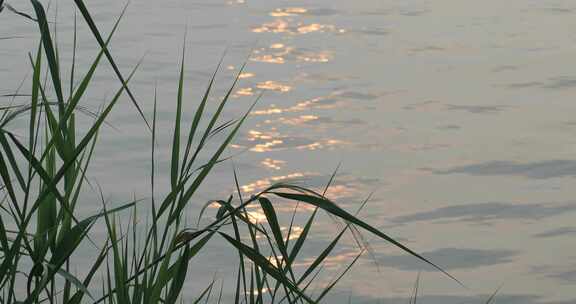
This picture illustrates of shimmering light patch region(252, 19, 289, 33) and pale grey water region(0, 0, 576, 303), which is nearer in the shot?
pale grey water region(0, 0, 576, 303)

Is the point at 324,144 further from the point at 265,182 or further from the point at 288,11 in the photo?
the point at 288,11

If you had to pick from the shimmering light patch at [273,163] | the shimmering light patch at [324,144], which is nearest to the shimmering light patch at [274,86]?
the shimmering light patch at [324,144]

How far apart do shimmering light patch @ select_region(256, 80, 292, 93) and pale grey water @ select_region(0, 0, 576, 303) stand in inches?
1.3

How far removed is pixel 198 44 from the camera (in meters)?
11.5

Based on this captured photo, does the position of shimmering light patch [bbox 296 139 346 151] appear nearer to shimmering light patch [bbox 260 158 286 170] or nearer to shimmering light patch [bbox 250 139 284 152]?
shimmering light patch [bbox 250 139 284 152]

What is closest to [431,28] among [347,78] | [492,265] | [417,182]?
[347,78]

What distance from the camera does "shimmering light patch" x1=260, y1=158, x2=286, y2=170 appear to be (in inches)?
313

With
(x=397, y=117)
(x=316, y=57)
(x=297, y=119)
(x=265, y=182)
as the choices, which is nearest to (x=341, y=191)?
(x=265, y=182)

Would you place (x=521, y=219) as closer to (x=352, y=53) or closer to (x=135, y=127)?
(x=135, y=127)

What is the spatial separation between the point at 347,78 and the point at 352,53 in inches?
34.8

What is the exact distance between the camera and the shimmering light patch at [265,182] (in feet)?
24.8

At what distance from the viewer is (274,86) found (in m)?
9.98

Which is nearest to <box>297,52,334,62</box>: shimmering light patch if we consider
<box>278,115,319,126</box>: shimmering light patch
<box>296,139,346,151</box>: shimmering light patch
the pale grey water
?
the pale grey water

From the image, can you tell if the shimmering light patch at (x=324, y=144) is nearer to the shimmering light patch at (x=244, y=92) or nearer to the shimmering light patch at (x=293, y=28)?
the shimmering light patch at (x=244, y=92)
